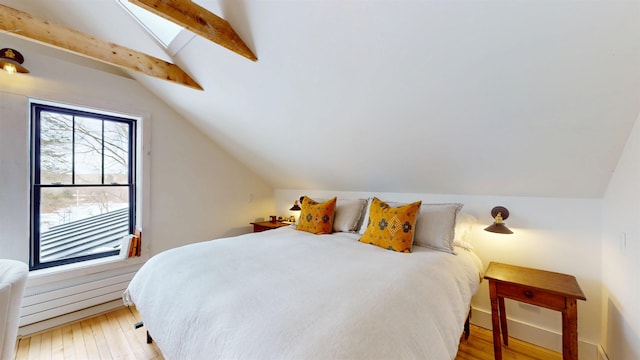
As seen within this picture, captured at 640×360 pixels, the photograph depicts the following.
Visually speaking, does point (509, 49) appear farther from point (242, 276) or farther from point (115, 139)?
point (115, 139)

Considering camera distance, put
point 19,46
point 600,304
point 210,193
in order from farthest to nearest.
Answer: point 210,193, point 19,46, point 600,304

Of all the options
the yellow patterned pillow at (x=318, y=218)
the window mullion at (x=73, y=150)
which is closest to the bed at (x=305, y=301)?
the yellow patterned pillow at (x=318, y=218)

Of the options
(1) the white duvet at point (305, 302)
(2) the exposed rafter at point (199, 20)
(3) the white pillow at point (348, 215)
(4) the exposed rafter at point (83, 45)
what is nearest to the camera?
(1) the white duvet at point (305, 302)

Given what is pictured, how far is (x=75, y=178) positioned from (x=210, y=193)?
4.41ft

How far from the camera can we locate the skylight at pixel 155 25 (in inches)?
80.0

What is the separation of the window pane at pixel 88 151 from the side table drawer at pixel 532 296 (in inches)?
150

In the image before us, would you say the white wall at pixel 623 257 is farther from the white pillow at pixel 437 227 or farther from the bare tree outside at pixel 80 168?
the bare tree outside at pixel 80 168

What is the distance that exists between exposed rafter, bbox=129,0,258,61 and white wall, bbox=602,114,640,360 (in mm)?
2442

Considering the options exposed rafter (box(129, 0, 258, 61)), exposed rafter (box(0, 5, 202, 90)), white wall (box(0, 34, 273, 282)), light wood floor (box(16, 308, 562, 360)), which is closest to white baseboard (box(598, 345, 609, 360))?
light wood floor (box(16, 308, 562, 360))

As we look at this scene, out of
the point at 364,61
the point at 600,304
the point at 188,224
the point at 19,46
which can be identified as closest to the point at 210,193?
the point at 188,224

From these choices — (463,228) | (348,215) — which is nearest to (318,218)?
(348,215)

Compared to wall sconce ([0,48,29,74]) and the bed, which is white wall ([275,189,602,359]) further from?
wall sconce ([0,48,29,74])

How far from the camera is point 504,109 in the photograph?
1.50m

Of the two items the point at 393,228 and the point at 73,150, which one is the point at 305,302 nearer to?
the point at 393,228
